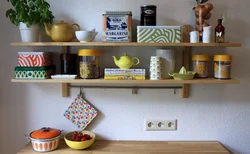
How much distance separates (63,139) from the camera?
1.86 meters

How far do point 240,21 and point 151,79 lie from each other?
78 cm

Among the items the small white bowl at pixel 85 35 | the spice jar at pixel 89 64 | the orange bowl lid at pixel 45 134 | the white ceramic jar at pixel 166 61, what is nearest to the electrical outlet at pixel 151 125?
the white ceramic jar at pixel 166 61

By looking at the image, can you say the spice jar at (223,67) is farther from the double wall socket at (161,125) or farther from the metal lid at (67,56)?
the metal lid at (67,56)

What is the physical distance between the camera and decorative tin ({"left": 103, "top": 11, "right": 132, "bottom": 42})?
63.3 inches

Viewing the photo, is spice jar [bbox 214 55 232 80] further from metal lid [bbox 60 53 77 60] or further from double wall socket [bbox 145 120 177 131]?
metal lid [bbox 60 53 77 60]

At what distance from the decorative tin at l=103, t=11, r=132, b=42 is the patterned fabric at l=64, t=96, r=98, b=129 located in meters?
0.52

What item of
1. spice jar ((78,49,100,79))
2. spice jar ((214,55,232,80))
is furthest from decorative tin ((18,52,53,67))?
spice jar ((214,55,232,80))

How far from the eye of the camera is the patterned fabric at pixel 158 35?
1.59 m

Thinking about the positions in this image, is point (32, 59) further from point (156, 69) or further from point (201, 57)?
point (201, 57)

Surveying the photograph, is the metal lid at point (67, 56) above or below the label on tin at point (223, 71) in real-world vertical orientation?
above

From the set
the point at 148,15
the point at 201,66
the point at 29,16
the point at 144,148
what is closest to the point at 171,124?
the point at 144,148

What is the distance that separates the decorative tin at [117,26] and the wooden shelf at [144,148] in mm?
727

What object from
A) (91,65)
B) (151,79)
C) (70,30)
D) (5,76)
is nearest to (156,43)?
(151,79)

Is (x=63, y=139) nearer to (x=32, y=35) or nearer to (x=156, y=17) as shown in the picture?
(x=32, y=35)
